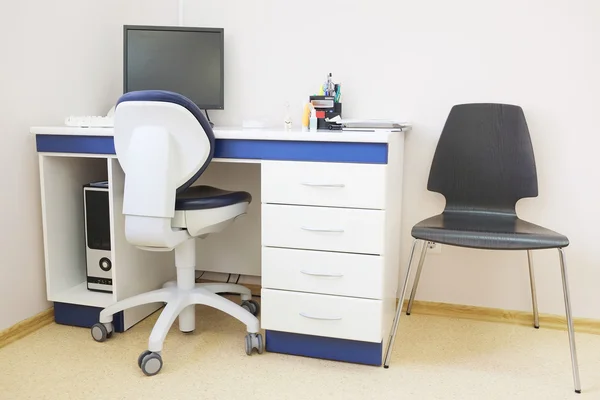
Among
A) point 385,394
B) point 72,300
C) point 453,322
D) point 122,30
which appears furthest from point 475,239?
point 122,30

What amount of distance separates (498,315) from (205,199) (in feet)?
4.21

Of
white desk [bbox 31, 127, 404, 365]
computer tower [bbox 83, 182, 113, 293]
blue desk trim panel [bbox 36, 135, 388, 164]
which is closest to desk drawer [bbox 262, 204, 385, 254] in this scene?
white desk [bbox 31, 127, 404, 365]

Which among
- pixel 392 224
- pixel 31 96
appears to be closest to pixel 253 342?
pixel 392 224

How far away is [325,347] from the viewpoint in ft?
6.06

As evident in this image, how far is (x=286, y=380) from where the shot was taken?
5.61 ft

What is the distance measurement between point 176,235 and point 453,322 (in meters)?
1.18

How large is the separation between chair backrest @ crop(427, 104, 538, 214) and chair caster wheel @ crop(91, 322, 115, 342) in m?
1.32

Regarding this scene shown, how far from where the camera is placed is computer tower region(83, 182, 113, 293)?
81.6 inches

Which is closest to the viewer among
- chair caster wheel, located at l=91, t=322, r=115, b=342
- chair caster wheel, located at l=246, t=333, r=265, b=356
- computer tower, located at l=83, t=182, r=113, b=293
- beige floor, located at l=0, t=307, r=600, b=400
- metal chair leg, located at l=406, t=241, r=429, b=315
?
beige floor, located at l=0, t=307, r=600, b=400

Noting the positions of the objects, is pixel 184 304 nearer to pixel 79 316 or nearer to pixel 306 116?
pixel 79 316

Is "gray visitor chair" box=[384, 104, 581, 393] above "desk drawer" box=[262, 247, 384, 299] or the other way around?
above

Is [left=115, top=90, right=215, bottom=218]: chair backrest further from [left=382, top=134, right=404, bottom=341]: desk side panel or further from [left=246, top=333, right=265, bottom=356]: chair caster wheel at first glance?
[left=382, top=134, right=404, bottom=341]: desk side panel

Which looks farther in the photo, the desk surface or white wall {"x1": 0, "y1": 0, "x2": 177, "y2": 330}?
white wall {"x1": 0, "y1": 0, "x2": 177, "y2": 330}

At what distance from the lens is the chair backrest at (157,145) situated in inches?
66.1
